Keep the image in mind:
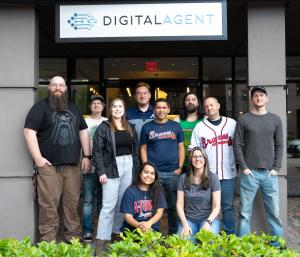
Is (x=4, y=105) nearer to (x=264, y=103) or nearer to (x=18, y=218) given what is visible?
(x=18, y=218)

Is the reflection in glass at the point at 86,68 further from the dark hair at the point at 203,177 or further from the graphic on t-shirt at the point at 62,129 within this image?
the dark hair at the point at 203,177

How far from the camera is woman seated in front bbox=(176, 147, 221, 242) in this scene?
16.7 feet

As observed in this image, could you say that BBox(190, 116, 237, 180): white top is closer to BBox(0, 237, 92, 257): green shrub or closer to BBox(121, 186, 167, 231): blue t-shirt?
BBox(121, 186, 167, 231): blue t-shirt

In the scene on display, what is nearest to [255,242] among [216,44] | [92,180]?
[92,180]

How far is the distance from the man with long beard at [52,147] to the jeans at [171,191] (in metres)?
1.11

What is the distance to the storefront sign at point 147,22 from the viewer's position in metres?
5.41

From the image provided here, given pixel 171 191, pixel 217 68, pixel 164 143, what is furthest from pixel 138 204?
pixel 217 68

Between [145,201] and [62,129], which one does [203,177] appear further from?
[62,129]

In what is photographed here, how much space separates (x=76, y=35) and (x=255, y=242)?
11.0 ft

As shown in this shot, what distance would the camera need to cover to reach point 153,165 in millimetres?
5227

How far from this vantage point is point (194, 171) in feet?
17.2

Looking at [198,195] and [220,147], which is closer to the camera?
[198,195]

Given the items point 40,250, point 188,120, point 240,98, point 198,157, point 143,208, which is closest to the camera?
point 40,250

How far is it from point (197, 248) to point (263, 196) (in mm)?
2556
